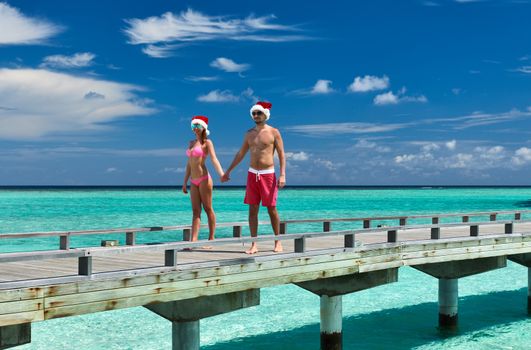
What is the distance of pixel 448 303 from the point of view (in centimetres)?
1716

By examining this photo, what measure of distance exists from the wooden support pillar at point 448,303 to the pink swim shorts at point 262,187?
7.83 metres

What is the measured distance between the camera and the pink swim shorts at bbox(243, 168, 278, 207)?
10508 mm

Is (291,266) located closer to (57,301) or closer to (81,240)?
(57,301)

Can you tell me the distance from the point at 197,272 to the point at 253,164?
2.03 m

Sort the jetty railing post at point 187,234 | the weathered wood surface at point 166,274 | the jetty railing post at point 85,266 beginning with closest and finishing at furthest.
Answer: the weathered wood surface at point 166,274, the jetty railing post at point 85,266, the jetty railing post at point 187,234

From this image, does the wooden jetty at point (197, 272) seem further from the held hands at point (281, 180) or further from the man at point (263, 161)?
the held hands at point (281, 180)

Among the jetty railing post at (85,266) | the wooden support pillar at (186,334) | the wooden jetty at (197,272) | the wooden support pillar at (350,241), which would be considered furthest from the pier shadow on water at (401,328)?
the jetty railing post at (85,266)

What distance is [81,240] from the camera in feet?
146

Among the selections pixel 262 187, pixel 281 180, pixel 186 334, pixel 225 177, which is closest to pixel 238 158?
pixel 225 177

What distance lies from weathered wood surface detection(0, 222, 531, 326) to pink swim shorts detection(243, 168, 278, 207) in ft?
2.78

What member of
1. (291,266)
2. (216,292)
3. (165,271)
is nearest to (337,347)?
(291,266)

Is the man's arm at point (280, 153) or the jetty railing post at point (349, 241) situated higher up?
the man's arm at point (280, 153)

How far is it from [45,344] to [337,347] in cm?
707

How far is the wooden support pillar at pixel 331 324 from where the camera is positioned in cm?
1384
